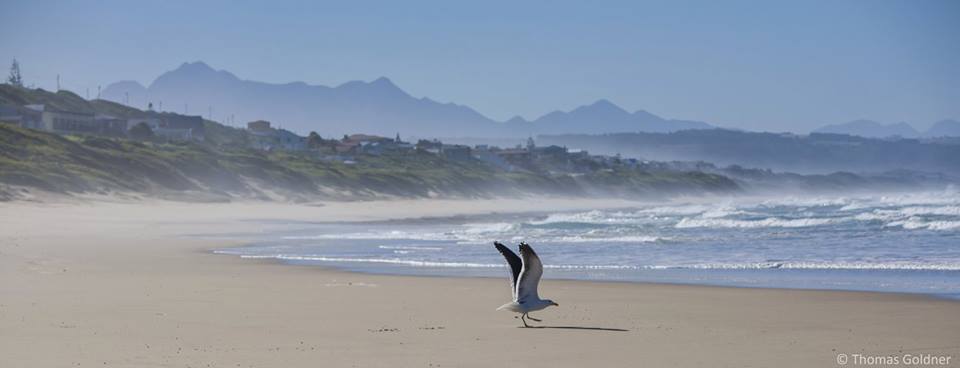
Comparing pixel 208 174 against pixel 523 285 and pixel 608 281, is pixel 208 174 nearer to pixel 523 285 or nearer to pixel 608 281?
pixel 608 281

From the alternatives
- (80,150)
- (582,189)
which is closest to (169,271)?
(80,150)

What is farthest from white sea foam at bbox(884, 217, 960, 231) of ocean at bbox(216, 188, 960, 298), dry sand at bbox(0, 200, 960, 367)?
dry sand at bbox(0, 200, 960, 367)

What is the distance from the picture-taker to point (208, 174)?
56156 millimetres

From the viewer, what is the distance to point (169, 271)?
1683 centimetres

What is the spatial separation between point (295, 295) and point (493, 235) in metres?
15.5

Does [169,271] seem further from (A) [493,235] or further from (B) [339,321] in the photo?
(A) [493,235]

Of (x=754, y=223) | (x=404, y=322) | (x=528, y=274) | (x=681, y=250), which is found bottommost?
(x=404, y=322)

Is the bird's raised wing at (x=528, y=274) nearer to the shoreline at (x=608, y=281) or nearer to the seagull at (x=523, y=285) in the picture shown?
the seagull at (x=523, y=285)

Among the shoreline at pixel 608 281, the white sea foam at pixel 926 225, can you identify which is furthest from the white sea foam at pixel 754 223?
the shoreline at pixel 608 281

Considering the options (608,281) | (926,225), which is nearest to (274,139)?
(926,225)

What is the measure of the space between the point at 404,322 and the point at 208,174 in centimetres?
4699

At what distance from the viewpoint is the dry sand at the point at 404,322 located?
8.63 m

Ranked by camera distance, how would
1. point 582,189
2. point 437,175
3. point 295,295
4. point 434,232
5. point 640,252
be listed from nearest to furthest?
point 295,295 < point 640,252 < point 434,232 < point 437,175 < point 582,189

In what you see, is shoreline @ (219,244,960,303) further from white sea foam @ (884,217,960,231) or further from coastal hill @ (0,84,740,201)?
coastal hill @ (0,84,740,201)
